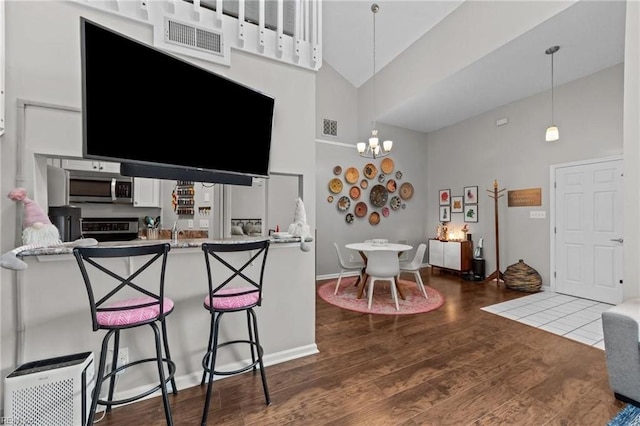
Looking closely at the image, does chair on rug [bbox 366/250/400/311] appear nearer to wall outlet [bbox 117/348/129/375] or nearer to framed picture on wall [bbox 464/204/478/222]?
wall outlet [bbox 117/348/129/375]

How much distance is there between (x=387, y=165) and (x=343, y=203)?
1.43m

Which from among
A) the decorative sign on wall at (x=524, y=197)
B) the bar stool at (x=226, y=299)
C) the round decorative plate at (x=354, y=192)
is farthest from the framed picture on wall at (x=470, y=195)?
the bar stool at (x=226, y=299)

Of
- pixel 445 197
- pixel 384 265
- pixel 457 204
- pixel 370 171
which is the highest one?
pixel 370 171

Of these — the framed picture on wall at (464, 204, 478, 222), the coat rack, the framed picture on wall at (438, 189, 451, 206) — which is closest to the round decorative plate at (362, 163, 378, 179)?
the framed picture on wall at (438, 189, 451, 206)

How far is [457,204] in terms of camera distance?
603 cm

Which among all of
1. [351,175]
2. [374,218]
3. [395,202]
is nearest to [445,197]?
[395,202]

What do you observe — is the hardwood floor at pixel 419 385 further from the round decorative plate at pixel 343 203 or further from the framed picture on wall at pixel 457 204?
the framed picture on wall at pixel 457 204

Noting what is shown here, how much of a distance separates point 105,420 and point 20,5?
8.01ft

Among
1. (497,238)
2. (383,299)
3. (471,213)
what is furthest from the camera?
(471,213)

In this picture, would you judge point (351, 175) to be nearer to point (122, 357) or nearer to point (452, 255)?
point (452, 255)

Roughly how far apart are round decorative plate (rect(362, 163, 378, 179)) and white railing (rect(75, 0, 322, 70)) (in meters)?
3.67

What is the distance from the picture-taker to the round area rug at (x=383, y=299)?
141 inches

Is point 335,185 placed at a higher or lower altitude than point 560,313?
higher

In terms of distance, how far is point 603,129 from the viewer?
3945mm
